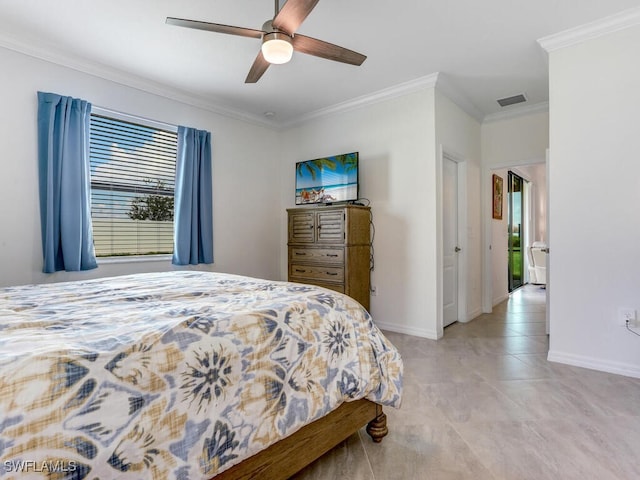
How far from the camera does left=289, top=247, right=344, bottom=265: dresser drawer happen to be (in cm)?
366

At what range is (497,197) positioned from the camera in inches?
196

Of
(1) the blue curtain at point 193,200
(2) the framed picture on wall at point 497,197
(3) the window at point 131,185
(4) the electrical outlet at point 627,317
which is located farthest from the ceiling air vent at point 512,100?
(3) the window at point 131,185

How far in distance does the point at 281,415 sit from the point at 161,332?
20.1 inches

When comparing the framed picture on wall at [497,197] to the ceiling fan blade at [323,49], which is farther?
the framed picture on wall at [497,197]

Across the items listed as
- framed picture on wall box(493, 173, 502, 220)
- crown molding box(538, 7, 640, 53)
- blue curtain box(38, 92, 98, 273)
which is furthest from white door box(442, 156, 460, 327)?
blue curtain box(38, 92, 98, 273)

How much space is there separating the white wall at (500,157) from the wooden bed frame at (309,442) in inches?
141

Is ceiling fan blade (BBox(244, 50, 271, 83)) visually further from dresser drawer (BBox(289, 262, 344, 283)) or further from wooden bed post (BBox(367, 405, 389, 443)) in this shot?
wooden bed post (BBox(367, 405, 389, 443))

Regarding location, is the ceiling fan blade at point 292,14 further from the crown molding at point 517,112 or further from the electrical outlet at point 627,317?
the crown molding at point 517,112

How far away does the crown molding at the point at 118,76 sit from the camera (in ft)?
8.97

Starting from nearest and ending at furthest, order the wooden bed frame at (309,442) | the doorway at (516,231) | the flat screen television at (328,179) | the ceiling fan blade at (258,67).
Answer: the wooden bed frame at (309,442)
the ceiling fan blade at (258,67)
the flat screen television at (328,179)
the doorway at (516,231)

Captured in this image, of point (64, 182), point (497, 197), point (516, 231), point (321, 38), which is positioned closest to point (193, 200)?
point (64, 182)

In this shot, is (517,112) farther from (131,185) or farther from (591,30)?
(131,185)

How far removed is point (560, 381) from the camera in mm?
2482

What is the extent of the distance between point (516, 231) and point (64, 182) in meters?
7.25
